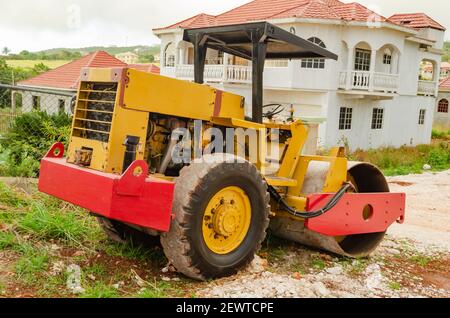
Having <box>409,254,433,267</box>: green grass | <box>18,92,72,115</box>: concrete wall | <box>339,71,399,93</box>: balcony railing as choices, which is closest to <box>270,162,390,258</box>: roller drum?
<box>409,254,433,267</box>: green grass

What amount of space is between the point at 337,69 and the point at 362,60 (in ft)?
8.56

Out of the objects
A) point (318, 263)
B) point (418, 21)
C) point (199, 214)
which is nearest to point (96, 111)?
point (199, 214)

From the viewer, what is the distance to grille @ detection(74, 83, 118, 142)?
4.58m

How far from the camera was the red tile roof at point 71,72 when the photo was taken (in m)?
27.9

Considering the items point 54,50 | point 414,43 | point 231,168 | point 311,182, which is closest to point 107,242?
point 231,168

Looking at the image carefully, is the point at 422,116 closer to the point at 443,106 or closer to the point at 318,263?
the point at 443,106

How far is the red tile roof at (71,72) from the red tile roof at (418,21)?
16.0m

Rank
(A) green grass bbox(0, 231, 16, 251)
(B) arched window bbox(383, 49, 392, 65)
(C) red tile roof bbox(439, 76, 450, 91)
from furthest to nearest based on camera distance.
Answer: (C) red tile roof bbox(439, 76, 450, 91)
(B) arched window bbox(383, 49, 392, 65)
(A) green grass bbox(0, 231, 16, 251)

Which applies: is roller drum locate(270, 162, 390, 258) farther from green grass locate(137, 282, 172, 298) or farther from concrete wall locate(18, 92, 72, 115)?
concrete wall locate(18, 92, 72, 115)

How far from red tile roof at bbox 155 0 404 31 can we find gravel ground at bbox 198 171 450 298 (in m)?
14.9

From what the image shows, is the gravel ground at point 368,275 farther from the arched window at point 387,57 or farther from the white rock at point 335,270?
the arched window at point 387,57

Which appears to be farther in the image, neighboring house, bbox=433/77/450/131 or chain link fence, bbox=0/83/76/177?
neighboring house, bbox=433/77/450/131

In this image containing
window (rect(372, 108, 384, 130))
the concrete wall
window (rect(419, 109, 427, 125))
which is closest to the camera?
the concrete wall

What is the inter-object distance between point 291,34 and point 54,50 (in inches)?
2897
